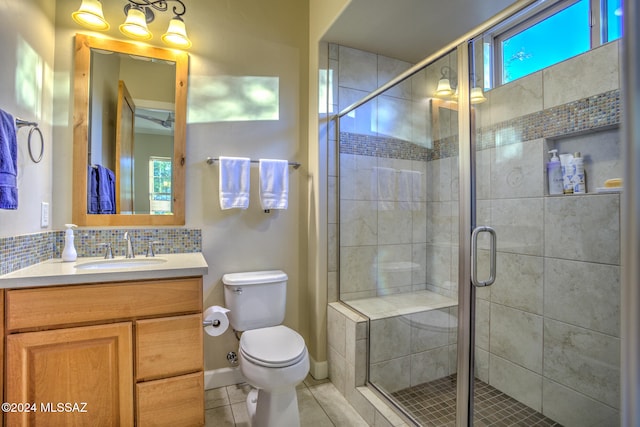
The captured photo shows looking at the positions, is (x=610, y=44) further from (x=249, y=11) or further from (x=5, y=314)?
(x=5, y=314)

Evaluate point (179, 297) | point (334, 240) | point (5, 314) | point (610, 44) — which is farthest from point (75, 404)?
point (610, 44)

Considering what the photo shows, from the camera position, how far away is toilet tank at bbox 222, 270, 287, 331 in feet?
6.28

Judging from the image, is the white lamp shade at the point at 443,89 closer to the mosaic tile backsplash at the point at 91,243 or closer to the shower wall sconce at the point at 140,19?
the shower wall sconce at the point at 140,19

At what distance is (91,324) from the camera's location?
1376 mm

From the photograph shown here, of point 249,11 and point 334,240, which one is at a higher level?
point 249,11

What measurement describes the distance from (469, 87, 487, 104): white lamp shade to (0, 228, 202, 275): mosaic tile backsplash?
1.73m

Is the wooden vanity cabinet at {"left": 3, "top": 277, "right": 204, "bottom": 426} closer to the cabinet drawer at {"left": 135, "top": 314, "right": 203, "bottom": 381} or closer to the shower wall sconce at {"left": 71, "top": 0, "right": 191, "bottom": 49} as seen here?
the cabinet drawer at {"left": 135, "top": 314, "right": 203, "bottom": 381}

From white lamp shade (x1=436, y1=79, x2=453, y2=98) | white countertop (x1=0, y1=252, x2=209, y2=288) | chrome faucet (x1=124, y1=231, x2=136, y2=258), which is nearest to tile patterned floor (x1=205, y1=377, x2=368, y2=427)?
white countertop (x1=0, y1=252, x2=209, y2=288)

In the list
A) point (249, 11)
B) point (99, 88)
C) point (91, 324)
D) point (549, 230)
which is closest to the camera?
point (91, 324)

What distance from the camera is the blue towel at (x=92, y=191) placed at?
183 centimetres

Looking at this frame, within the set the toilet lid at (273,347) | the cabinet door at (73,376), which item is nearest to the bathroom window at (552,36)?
the toilet lid at (273,347)

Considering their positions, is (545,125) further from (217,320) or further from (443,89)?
(217,320)

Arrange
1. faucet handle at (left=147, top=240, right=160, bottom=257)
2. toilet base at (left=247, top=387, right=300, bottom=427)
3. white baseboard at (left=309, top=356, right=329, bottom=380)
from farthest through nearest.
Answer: white baseboard at (left=309, top=356, right=329, bottom=380) → faucet handle at (left=147, top=240, right=160, bottom=257) → toilet base at (left=247, top=387, right=300, bottom=427)

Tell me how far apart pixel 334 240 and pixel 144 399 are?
139 centimetres
